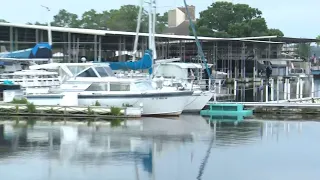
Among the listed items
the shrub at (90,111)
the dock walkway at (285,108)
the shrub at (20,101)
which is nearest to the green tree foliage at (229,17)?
the dock walkway at (285,108)

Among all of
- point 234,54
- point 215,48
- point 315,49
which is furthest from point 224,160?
point 315,49

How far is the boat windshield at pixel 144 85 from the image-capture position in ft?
105

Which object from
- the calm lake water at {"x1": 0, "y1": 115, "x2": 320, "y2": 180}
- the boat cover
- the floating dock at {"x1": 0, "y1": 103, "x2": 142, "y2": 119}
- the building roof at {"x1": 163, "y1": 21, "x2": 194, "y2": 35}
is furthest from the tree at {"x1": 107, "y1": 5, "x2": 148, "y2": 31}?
the calm lake water at {"x1": 0, "y1": 115, "x2": 320, "y2": 180}

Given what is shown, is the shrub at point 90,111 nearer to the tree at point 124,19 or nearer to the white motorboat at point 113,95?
the white motorboat at point 113,95

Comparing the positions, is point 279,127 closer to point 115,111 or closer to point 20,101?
point 115,111

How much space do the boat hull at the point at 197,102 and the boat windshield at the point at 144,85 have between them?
2.83m

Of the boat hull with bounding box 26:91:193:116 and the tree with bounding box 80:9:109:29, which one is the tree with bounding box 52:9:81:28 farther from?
the boat hull with bounding box 26:91:193:116

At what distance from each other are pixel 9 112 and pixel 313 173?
1816cm

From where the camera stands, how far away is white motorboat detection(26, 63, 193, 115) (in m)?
31.6

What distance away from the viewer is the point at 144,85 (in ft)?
106

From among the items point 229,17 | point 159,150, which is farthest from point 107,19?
point 159,150

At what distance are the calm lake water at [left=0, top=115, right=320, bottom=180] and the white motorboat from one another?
1.23 metres

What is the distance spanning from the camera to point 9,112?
3167 cm

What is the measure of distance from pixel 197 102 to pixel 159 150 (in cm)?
1254
